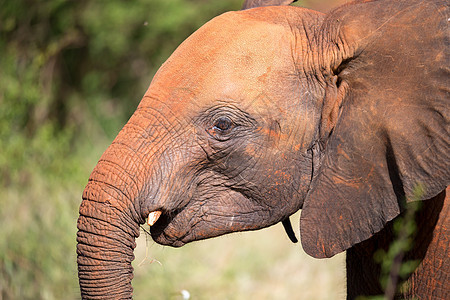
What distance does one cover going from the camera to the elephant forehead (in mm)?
3043

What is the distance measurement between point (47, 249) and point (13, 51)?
297cm

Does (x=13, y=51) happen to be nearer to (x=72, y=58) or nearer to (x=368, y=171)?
(x=72, y=58)

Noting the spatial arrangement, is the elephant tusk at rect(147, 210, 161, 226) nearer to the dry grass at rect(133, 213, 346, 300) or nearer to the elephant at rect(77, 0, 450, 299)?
the elephant at rect(77, 0, 450, 299)

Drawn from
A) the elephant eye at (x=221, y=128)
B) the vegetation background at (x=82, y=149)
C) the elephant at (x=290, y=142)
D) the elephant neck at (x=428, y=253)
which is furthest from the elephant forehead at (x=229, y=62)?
the elephant neck at (x=428, y=253)

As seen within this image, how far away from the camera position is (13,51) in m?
7.61

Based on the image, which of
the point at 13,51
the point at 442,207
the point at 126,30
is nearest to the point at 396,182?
the point at 442,207

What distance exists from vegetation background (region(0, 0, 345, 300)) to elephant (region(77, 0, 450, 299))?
2.80 feet

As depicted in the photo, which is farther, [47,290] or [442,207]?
[47,290]

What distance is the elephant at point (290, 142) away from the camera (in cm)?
292

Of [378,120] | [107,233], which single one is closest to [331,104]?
[378,120]

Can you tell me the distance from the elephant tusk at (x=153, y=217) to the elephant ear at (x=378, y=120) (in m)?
0.70

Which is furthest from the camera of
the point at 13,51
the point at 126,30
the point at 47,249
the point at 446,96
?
the point at 126,30

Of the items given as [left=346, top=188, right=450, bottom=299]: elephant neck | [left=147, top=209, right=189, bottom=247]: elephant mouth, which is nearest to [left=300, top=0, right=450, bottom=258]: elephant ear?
[left=346, top=188, right=450, bottom=299]: elephant neck

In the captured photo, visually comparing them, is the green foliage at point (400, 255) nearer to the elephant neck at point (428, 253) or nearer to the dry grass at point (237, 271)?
the elephant neck at point (428, 253)
